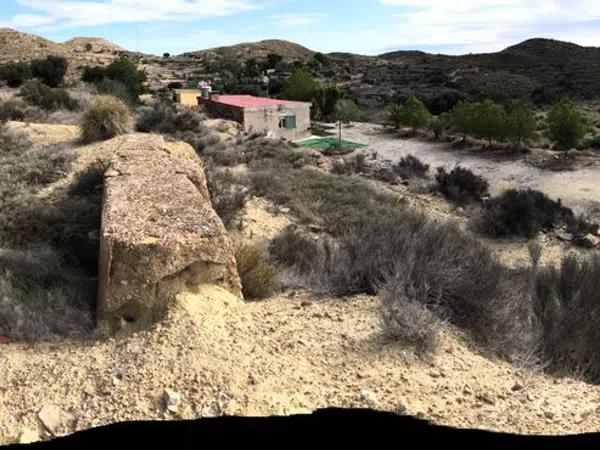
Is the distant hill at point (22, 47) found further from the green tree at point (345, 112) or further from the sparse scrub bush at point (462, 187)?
the sparse scrub bush at point (462, 187)

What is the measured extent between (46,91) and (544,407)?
22608 mm

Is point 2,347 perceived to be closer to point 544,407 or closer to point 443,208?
point 544,407

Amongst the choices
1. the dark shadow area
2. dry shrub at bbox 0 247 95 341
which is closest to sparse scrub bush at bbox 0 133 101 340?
dry shrub at bbox 0 247 95 341

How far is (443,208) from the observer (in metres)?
21.7

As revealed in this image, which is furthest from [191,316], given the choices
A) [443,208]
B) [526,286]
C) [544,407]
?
[443,208]

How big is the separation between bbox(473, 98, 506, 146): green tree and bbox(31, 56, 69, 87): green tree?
2886 centimetres

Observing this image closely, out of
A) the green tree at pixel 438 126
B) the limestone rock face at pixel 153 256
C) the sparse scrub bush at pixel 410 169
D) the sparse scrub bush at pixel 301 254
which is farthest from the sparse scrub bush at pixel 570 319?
the green tree at pixel 438 126

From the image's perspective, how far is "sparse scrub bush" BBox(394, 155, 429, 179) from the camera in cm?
2792

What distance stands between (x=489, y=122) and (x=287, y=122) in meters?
12.9

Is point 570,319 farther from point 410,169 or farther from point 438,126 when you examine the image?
point 438,126

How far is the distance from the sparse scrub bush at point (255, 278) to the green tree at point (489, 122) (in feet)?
110

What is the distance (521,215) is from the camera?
18938 mm

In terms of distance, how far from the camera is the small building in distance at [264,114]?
36812 mm

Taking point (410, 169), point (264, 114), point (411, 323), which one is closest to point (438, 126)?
point (264, 114)
